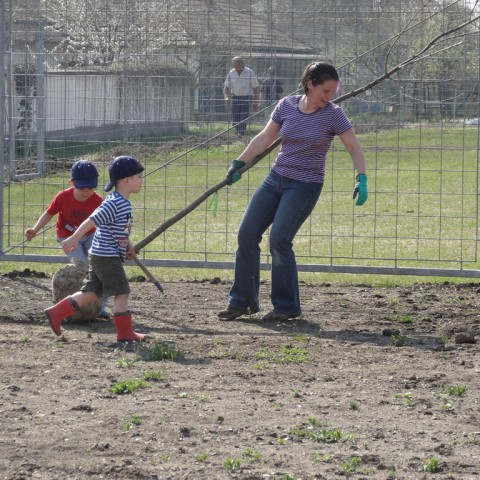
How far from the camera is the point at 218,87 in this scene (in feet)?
34.2

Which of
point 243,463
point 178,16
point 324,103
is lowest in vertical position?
point 243,463

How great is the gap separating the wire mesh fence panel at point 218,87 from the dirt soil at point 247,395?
175 cm

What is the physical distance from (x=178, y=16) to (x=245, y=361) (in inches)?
172

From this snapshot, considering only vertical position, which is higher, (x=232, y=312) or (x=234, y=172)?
(x=234, y=172)

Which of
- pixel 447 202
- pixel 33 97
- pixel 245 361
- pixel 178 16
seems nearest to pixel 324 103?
pixel 245 361

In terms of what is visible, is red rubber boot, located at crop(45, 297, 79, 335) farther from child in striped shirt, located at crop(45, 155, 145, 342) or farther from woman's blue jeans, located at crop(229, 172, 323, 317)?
woman's blue jeans, located at crop(229, 172, 323, 317)

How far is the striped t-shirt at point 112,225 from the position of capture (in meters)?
7.66

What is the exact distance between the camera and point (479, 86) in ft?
33.2

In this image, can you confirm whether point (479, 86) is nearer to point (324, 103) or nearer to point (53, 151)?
point (324, 103)

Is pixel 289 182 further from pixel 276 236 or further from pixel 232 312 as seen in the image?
pixel 232 312

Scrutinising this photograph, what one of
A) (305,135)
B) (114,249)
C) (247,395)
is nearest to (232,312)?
(114,249)

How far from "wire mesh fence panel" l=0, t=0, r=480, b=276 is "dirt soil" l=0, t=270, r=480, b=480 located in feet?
5.73

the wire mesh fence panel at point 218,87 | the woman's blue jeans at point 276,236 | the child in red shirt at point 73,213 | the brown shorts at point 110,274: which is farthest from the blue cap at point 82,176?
the wire mesh fence panel at point 218,87

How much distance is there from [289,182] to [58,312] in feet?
6.27
